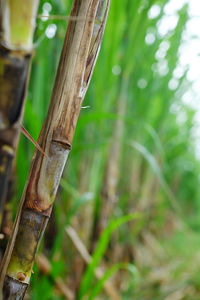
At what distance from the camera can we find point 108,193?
34.0 inches

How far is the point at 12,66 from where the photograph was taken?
0.48ft

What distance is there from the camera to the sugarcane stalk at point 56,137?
7.9 inches

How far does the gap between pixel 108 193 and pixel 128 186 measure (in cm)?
38

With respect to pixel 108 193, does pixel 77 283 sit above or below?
below

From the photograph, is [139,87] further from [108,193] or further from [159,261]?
[159,261]

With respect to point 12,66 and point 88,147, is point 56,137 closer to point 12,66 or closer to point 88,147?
point 12,66

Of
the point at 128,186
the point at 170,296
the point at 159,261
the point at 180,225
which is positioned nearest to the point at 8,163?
the point at 170,296

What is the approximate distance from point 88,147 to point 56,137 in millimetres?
410

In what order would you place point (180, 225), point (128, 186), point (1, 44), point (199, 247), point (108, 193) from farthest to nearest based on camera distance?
point (180, 225)
point (199, 247)
point (128, 186)
point (108, 193)
point (1, 44)

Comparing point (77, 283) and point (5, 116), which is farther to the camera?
point (77, 283)

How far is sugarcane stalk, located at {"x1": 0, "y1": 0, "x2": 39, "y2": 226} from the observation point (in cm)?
14

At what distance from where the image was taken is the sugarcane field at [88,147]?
0.20 meters

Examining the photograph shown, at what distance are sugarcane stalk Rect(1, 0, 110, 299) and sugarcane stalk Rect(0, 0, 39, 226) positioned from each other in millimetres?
51

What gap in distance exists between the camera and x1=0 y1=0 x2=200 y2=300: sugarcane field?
0.20 metres
